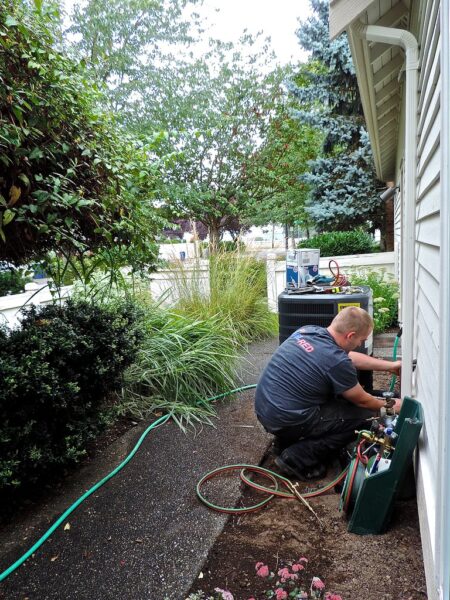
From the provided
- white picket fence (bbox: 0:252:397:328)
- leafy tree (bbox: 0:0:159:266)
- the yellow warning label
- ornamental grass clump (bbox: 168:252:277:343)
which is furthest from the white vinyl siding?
ornamental grass clump (bbox: 168:252:277:343)

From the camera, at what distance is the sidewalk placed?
1.76m

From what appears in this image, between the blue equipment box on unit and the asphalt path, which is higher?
the blue equipment box on unit

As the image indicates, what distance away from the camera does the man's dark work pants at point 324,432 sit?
2.65 m

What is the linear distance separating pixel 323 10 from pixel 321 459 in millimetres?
10670

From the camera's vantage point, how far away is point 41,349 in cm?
224

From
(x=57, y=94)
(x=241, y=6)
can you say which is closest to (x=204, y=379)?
(x=57, y=94)

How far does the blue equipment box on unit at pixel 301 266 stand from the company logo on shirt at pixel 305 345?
152 centimetres

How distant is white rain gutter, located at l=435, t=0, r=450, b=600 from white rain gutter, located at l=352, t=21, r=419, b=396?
4.22 ft

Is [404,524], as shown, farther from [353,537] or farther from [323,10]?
[323,10]

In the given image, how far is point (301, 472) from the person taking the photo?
2.64 m

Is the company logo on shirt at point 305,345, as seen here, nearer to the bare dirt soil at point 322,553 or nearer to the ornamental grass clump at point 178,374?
the bare dirt soil at point 322,553

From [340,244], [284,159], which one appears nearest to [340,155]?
[340,244]

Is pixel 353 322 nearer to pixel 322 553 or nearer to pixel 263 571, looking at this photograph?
pixel 322 553

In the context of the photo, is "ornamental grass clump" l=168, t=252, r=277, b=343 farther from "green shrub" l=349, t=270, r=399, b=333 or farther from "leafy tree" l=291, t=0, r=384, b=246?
"leafy tree" l=291, t=0, r=384, b=246
